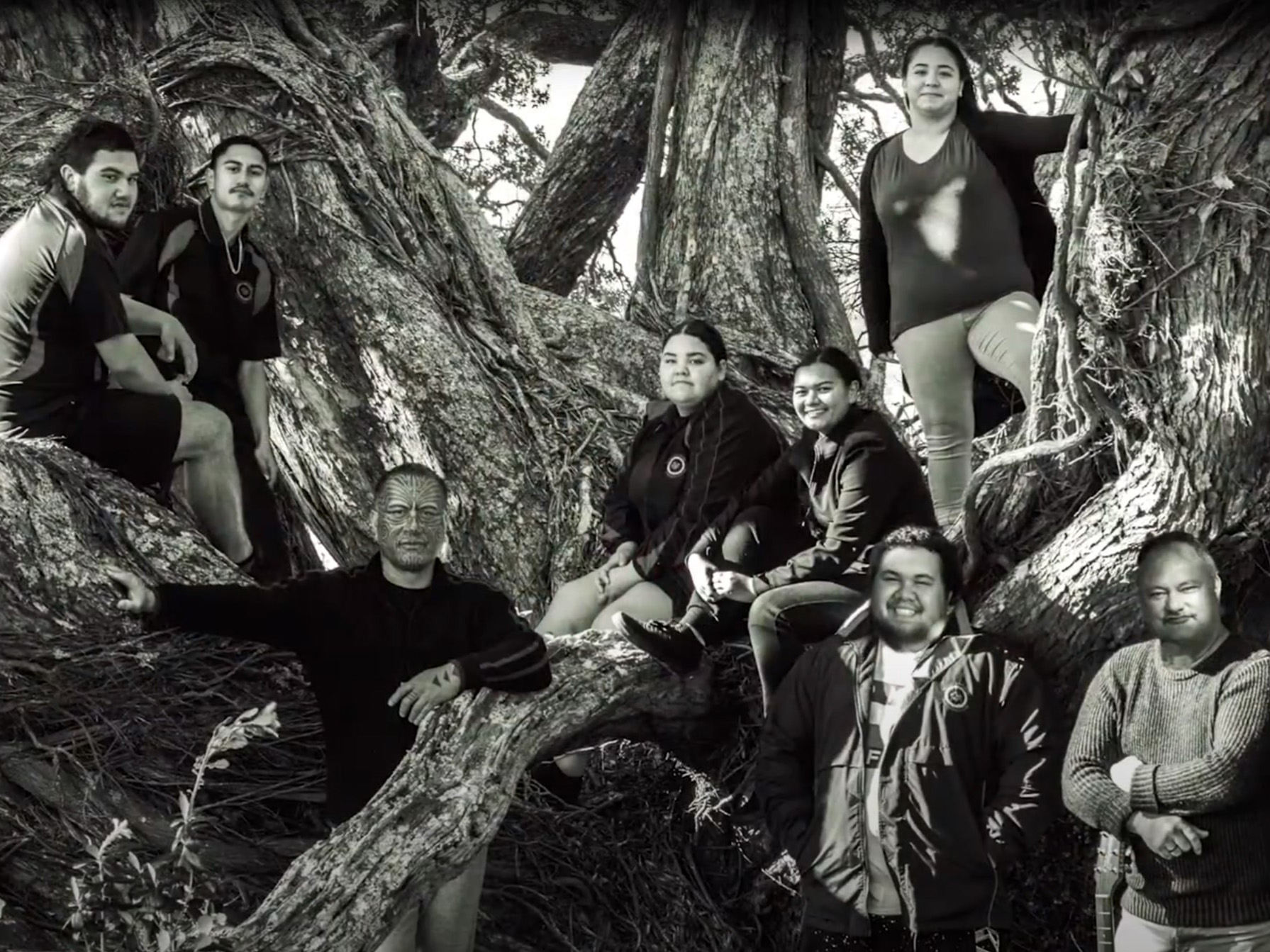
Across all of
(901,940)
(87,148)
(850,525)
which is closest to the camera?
(901,940)

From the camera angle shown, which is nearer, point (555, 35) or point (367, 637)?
point (367, 637)

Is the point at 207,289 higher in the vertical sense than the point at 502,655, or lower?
higher

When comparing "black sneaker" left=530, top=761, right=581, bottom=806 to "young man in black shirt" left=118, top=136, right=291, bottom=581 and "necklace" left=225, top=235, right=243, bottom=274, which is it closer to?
→ "young man in black shirt" left=118, top=136, right=291, bottom=581

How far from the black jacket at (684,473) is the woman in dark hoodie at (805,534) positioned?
0.04 metres

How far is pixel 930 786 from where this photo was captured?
3682mm

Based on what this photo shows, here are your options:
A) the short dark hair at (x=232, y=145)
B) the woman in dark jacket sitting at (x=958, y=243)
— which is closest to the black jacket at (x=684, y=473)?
the woman in dark jacket sitting at (x=958, y=243)

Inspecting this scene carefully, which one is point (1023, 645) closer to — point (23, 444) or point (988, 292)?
point (988, 292)

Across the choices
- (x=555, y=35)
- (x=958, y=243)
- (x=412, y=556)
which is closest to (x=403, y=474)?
(x=412, y=556)

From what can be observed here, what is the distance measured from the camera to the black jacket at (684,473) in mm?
4203

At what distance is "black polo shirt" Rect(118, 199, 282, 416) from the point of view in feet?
15.1

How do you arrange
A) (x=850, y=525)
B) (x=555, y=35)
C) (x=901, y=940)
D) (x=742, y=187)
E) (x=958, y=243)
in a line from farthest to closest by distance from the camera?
(x=555, y=35), (x=742, y=187), (x=958, y=243), (x=850, y=525), (x=901, y=940)

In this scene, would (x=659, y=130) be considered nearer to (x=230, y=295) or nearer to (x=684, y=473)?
(x=230, y=295)

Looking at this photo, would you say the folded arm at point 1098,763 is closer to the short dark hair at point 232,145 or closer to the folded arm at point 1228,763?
the folded arm at point 1228,763

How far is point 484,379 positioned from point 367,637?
45.9 inches
